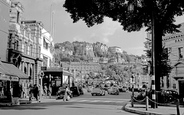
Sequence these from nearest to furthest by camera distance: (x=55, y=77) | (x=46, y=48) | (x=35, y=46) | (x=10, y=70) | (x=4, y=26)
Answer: (x=10, y=70), (x=4, y=26), (x=35, y=46), (x=55, y=77), (x=46, y=48)

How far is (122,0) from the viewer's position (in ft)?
64.5

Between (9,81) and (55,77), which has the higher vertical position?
(9,81)

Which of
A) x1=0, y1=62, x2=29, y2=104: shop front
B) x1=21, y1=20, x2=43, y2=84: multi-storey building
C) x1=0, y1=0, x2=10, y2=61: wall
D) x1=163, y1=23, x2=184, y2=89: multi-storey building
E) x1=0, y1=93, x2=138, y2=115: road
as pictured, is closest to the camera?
x1=0, y1=93, x2=138, y2=115: road

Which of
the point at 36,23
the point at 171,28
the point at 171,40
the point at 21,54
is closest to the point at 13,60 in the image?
the point at 21,54

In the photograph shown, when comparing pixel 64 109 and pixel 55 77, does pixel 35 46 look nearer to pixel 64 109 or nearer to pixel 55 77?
pixel 55 77

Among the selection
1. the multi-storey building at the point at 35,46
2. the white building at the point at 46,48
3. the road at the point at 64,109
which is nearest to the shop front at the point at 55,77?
the multi-storey building at the point at 35,46

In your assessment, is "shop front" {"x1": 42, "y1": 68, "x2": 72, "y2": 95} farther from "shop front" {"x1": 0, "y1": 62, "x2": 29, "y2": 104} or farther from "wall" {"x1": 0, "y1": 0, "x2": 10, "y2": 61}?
"wall" {"x1": 0, "y1": 0, "x2": 10, "y2": 61}

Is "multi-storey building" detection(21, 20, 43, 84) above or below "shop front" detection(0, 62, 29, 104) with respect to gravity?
above

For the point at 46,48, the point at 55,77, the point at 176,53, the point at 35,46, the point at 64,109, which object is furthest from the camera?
the point at 46,48

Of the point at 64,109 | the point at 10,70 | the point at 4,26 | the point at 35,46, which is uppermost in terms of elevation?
the point at 4,26

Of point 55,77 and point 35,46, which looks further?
point 55,77

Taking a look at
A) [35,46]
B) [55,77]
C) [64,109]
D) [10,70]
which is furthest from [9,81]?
[64,109]

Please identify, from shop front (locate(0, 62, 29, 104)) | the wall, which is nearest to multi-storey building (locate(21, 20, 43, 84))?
shop front (locate(0, 62, 29, 104))

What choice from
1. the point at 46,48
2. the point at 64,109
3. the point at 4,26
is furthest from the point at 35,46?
the point at 64,109
